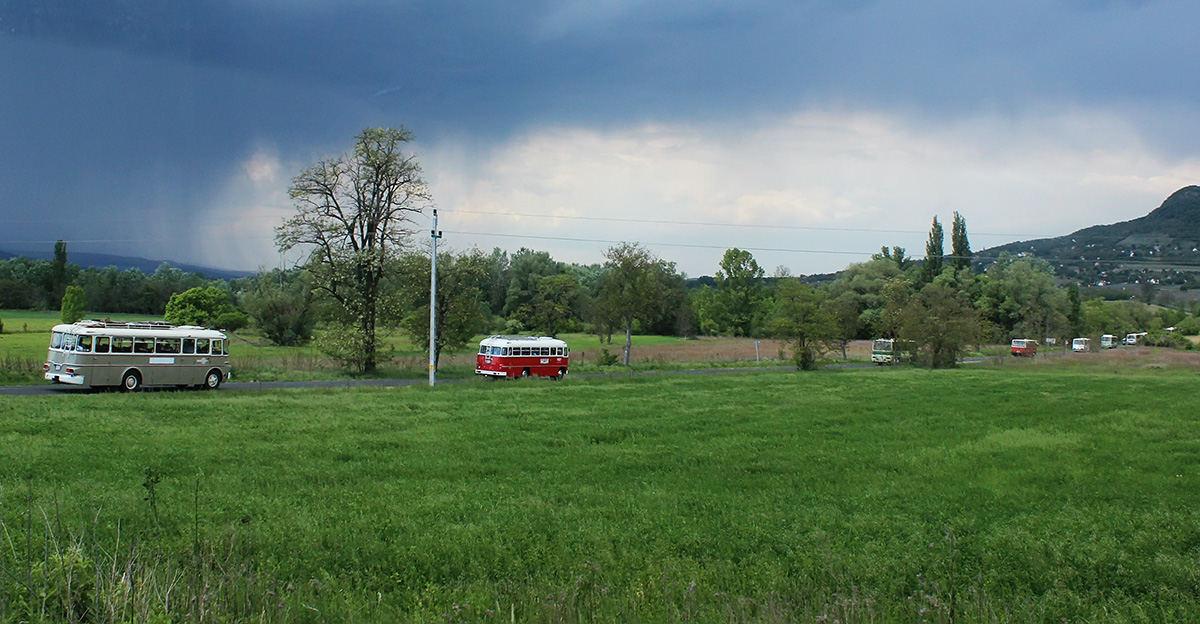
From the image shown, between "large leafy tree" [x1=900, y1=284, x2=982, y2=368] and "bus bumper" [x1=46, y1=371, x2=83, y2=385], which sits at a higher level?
"large leafy tree" [x1=900, y1=284, x2=982, y2=368]

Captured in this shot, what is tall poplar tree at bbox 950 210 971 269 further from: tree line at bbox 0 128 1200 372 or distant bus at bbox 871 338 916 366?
distant bus at bbox 871 338 916 366

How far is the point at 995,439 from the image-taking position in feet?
58.6

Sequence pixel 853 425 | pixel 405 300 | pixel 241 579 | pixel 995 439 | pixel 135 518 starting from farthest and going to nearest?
pixel 405 300 < pixel 853 425 < pixel 995 439 < pixel 135 518 < pixel 241 579

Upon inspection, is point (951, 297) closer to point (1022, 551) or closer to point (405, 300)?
point (405, 300)

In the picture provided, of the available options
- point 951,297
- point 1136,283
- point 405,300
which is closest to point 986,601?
point 405,300

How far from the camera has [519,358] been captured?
41.2 m

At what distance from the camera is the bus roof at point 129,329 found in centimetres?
2817

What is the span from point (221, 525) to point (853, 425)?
1643 centimetres

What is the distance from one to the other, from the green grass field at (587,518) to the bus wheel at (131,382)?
8.43m

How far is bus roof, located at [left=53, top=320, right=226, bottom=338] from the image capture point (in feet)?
92.4

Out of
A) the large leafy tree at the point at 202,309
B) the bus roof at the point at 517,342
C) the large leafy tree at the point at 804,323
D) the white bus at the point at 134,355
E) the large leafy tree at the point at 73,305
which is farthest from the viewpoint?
the large leafy tree at the point at 804,323

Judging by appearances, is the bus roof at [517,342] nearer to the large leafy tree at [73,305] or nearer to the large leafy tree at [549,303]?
the large leafy tree at [73,305]

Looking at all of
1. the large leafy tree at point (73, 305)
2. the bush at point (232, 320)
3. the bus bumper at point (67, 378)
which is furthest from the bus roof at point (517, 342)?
the bush at point (232, 320)

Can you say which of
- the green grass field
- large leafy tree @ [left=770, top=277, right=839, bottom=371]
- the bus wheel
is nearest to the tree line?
large leafy tree @ [left=770, top=277, right=839, bottom=371]
